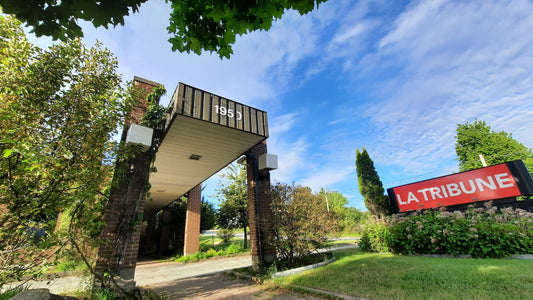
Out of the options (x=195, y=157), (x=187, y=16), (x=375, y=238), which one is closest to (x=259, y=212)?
(x=195, y=157)

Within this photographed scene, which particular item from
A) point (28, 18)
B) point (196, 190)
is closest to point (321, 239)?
point (28, 18)

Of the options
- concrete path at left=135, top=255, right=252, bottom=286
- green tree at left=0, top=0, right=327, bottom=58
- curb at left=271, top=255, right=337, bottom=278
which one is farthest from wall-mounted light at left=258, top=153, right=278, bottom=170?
green tree at left=0, top=0, right=327, bottom=58

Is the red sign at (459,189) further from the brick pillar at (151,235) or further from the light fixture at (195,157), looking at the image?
the brick pillar at (151,235)

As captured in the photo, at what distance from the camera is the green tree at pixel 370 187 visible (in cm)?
1462

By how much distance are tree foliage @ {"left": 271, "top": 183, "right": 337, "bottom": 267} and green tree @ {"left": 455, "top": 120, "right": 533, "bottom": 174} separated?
28.8 m

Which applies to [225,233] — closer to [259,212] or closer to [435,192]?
[259,212]

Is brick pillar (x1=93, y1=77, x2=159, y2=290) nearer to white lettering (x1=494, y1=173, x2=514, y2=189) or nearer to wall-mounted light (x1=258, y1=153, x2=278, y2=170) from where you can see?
wall-mounted light (x1=258, y1=153, x2=278, y2=170)

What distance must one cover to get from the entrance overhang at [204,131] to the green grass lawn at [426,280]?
387 cm

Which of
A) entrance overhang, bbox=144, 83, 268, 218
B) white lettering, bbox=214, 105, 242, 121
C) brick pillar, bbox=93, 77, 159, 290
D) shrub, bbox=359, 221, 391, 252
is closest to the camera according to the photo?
brick pillar, bbox=93, 77, 159, 290

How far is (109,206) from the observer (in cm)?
452

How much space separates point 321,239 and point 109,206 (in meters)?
5.50

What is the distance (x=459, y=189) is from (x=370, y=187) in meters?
6.12

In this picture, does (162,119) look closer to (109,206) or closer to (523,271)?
(109,206)

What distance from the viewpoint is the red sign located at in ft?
27.2
